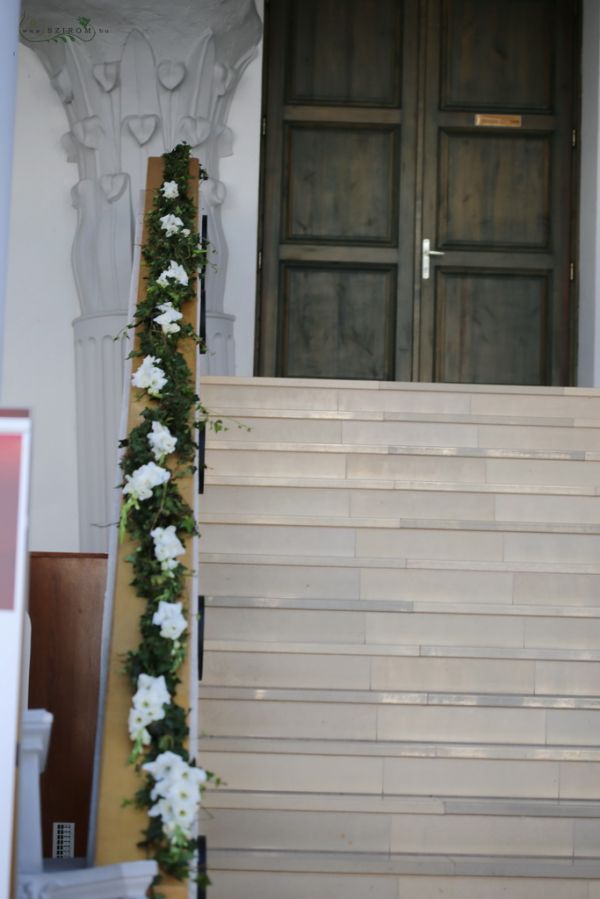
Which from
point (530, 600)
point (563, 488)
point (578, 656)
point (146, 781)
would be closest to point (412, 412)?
point (563, 488)

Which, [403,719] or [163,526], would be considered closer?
[163,526]

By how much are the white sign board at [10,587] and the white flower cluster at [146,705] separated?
→ 2.15 feet

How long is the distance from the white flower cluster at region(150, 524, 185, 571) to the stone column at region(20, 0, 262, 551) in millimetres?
3013

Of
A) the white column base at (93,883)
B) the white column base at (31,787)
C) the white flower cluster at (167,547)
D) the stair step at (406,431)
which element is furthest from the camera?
the stair step at (406,431)

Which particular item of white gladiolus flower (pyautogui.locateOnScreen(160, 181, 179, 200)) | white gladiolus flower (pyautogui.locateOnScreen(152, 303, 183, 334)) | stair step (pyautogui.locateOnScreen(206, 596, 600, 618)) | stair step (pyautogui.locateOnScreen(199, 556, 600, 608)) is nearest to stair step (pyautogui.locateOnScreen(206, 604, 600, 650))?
stair step (pyautogui.locateOnScreen(206, 596, 600, 618))

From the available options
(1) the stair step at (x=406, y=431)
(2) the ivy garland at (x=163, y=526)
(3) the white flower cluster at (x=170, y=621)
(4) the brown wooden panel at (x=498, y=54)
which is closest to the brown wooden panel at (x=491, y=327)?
(4) the brown wooden panel at (x=498, y=54)

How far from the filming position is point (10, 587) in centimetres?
224

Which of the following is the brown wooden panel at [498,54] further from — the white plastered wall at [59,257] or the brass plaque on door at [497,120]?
the white plastered wall at [59,257]

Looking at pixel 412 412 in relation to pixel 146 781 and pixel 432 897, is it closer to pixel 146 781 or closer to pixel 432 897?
pixel 432 897

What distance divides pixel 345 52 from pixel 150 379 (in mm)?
3694

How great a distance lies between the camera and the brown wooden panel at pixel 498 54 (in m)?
6.86

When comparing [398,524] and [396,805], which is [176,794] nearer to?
[396,805]

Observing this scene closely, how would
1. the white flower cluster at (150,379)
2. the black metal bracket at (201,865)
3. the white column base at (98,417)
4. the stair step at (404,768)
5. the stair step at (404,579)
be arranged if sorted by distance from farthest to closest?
the white column base at (98,417) < the stair step at (404,579) < the white flower cluster at (150,379) < the stair step at (404,768) < the black metal bracket at (201,865)

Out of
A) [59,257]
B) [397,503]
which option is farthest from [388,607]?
[59,257]
